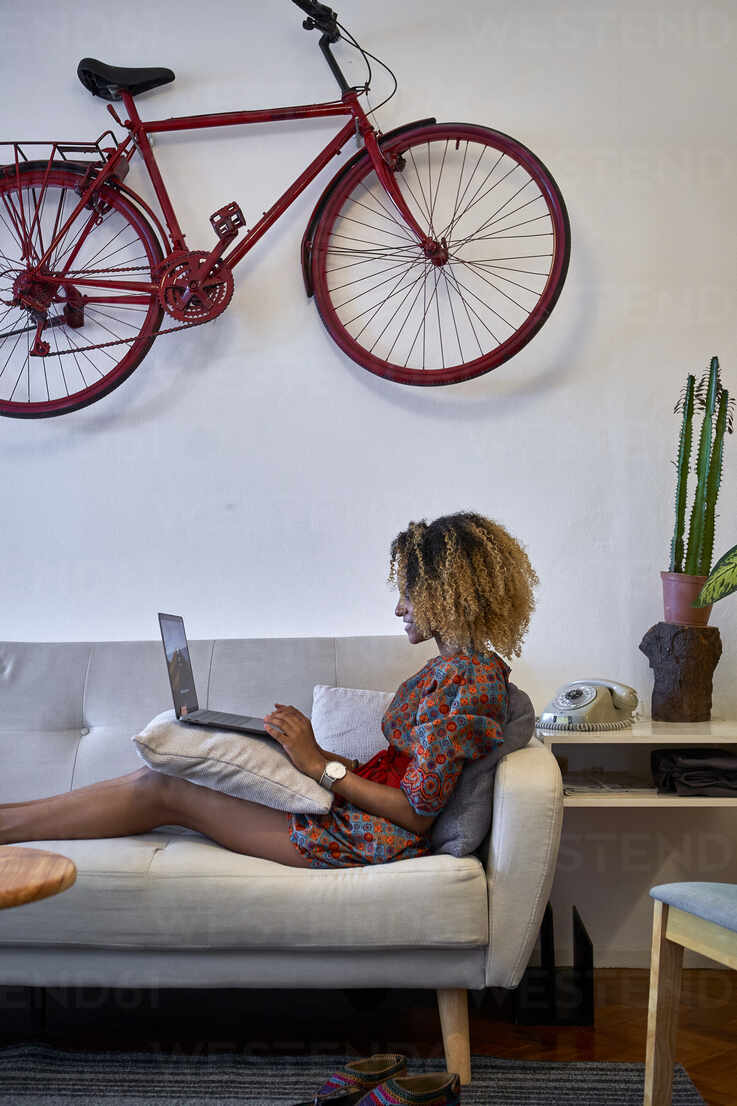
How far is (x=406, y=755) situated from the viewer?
1.90 metres

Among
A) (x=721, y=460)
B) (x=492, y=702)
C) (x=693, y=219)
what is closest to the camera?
(x=492, y=702)

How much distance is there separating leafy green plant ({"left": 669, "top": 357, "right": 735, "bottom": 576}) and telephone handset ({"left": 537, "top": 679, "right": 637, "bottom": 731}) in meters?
0.33

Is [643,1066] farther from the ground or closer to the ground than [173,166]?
closer to the ground

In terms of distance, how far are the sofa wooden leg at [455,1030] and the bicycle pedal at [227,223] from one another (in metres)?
1.77

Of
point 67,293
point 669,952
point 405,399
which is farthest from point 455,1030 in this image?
point 67,293

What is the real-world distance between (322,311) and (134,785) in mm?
1295

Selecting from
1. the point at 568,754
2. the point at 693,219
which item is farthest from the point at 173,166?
the point at 568,754

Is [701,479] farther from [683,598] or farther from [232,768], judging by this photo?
[232,768]

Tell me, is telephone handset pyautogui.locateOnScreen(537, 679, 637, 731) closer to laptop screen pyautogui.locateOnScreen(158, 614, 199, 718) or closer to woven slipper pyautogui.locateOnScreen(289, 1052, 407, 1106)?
laptop screen pyautogui.locateOnScreen(158, 614, 199, 718)

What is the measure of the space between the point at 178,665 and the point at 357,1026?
0.78 m

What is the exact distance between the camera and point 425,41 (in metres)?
2.58

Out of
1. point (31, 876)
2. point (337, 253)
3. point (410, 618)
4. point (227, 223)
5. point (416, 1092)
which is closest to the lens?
point (31, 876)

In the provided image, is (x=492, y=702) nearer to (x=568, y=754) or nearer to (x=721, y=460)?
(x=568, y=754)

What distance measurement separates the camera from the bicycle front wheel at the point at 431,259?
2.53m
